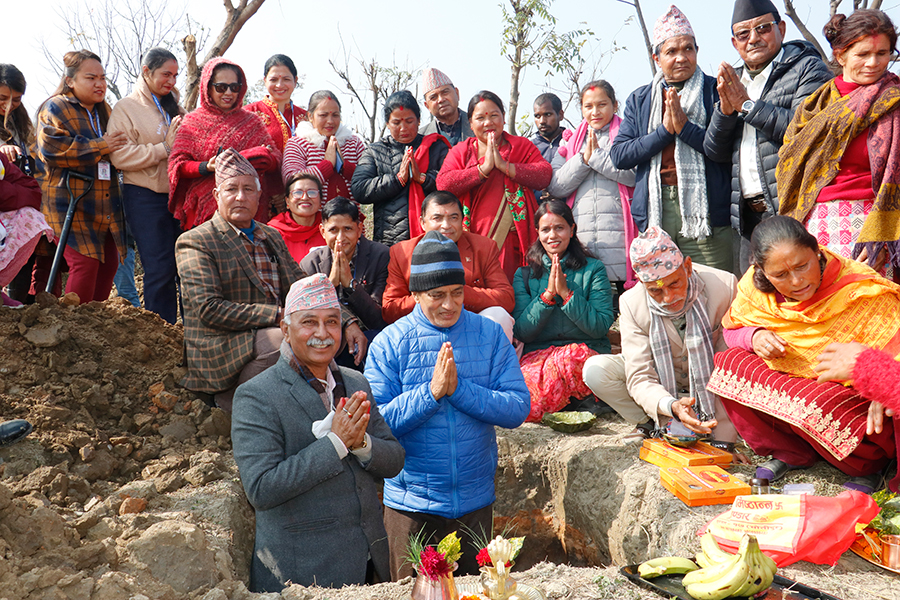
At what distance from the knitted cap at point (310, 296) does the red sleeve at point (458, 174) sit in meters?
2.42

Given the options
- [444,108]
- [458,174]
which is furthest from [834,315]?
[444,108]

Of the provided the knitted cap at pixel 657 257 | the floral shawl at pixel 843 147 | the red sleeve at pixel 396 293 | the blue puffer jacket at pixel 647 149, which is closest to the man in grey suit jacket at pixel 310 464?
the red sleeve at pixel 396 293

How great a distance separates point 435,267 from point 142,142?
10.8 ft

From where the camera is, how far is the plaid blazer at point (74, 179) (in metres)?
5.33

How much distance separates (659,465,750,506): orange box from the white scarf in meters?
1.96

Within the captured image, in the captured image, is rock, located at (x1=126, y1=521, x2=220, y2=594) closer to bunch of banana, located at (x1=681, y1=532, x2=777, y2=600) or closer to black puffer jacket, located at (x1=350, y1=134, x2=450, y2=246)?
bunch of banana, located at (x1=681, y1=532, x2=777, y2=600)

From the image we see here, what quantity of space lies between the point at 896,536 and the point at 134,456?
14.0ft

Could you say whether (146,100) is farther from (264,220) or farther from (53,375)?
(53,375)

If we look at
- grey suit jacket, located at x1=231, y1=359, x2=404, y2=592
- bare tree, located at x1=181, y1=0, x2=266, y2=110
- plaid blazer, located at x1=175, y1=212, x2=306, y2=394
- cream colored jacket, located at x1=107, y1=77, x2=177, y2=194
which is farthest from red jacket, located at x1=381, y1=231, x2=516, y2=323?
bare tree, located at x1=181, y1=0, x2=266, y2=110

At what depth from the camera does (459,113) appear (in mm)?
6484

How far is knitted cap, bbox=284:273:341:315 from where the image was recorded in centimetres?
347

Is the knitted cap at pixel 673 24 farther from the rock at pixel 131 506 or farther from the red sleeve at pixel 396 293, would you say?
the rock at pixel 131 506

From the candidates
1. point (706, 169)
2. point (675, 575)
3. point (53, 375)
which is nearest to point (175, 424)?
point (53, 375)

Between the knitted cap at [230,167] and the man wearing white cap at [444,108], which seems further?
the man wearing white cap at [444,108]
